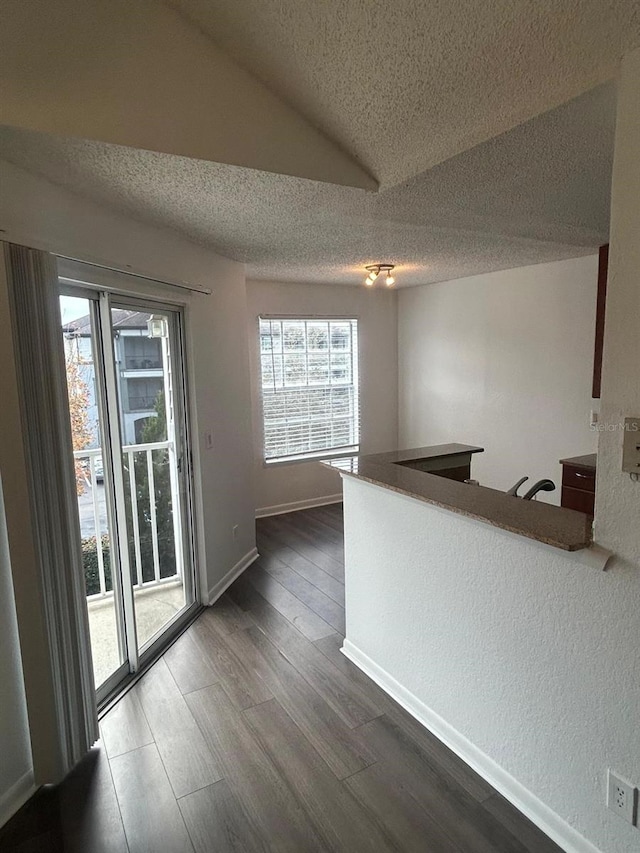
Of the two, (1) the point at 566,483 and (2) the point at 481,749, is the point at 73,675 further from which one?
(1) the point at 566,483

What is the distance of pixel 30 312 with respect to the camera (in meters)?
1.67

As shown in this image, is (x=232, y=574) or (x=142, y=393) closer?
(x=142, y=393)

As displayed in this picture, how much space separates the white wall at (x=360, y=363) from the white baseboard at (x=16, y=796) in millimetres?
3183

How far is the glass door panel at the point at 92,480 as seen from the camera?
213 cm

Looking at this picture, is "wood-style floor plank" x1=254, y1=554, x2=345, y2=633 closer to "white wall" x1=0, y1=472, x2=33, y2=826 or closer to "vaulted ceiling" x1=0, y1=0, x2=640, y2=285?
"white wall" x1=0, y1=472, x2=33, y2=826

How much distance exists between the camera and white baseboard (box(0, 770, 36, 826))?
168cm

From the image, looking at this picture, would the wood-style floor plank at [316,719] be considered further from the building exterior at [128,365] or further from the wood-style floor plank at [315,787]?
the building exterior at [128,365]

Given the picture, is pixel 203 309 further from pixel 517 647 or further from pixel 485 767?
pixel 485 767

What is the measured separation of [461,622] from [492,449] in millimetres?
2847

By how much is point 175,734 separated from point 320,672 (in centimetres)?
73

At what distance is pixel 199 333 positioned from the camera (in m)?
3.02

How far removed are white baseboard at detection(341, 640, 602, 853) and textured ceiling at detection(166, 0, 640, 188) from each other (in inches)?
86.3

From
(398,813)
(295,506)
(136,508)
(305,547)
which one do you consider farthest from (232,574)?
(398,813)

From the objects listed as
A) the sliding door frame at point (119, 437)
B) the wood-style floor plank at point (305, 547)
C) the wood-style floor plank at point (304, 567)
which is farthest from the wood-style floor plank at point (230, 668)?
the wood-style floor plank at point (305, 547)
